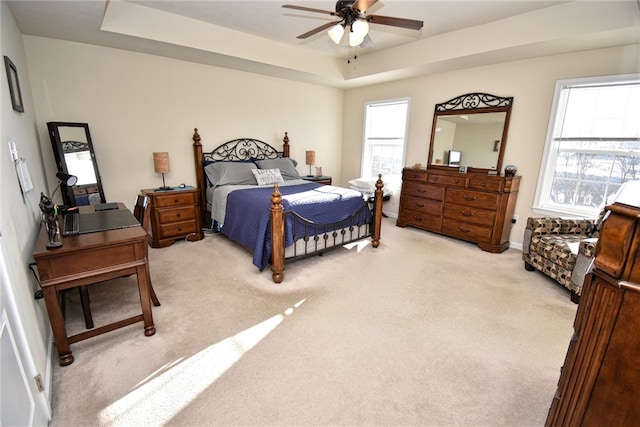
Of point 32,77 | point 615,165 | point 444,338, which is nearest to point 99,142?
point 32,77

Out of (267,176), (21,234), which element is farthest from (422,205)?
(21,234)

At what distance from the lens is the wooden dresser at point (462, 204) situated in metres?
3.78

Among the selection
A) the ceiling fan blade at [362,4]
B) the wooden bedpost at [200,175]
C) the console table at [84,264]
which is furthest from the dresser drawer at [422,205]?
the console table at [84,264]

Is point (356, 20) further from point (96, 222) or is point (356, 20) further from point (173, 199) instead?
point (173, 199)

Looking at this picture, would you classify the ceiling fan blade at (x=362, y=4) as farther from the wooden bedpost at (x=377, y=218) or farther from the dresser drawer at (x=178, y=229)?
the dresser drawer at (x=178, y=229)

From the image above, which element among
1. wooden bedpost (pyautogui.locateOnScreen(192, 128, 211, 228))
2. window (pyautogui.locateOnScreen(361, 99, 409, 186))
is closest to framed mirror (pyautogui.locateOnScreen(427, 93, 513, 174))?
window (pyautogui.locateOnScreen(361, 99, 409, 186))

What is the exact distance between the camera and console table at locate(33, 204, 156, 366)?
1.67m

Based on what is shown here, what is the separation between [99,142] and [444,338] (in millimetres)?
4363

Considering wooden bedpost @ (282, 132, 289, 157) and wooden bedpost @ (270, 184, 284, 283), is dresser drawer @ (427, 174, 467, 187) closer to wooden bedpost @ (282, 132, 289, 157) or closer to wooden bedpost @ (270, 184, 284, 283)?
wooden bedpost @ (282, 132, 289, 157)

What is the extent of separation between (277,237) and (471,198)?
2799mm

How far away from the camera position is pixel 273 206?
2803mm

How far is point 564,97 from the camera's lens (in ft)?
11.3

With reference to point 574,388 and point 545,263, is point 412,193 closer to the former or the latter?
point 545,263

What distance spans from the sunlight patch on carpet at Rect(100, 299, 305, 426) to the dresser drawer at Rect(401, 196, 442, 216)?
327 cm
